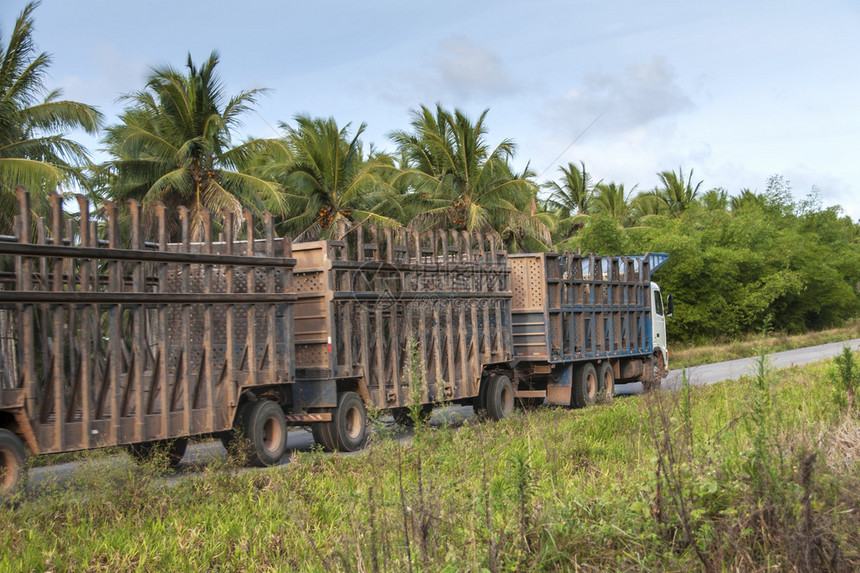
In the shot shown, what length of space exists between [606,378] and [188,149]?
1359 cm

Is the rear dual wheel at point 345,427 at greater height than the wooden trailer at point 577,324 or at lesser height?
lesser

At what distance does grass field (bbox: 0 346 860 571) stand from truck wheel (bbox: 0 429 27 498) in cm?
19

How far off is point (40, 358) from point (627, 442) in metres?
6.06

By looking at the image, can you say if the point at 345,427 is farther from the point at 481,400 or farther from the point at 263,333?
the point at 481,400

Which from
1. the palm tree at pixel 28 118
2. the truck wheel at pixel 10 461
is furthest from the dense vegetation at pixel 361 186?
the truck wheel at pixel 10 461

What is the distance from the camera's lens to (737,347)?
34.4m

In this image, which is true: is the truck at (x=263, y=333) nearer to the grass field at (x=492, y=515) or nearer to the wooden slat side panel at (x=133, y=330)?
the wooden slat side panel at (x=133, y=330)

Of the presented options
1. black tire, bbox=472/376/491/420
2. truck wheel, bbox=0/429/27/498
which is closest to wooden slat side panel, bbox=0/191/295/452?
truck wheel, bbox=0/429/27/498

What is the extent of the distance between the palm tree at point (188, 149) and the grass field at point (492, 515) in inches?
706

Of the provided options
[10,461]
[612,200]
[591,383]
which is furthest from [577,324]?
Result: [612,200]

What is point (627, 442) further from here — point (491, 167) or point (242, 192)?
point (491, 167)

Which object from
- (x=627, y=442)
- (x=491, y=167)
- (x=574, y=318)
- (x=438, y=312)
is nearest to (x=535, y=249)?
(x=491, y=167)

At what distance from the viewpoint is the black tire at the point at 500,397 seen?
14.7 meters

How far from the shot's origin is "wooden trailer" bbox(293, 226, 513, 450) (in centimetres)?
1152
